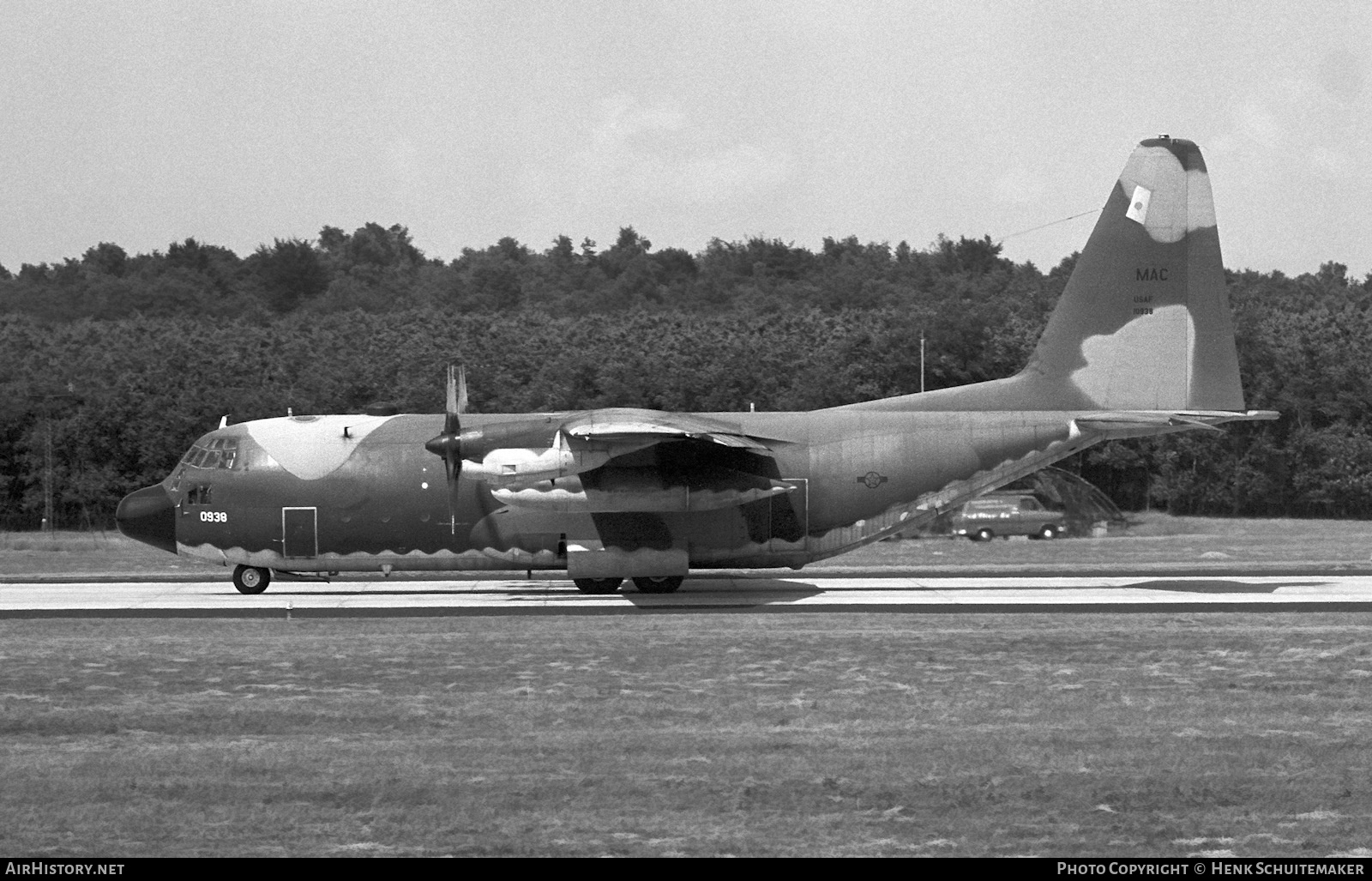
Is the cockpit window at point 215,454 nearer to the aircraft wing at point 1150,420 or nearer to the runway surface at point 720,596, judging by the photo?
the runway surface at point 720,596

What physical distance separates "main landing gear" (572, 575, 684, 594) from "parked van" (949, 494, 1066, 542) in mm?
22892

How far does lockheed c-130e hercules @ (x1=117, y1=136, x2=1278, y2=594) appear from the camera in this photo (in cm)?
2720

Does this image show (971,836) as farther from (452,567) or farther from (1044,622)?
(452,567)

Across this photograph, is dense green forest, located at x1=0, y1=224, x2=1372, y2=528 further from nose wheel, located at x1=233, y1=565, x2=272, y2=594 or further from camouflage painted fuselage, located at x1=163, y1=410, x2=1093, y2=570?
nose wheel, located at x1=233, y1=565, x2=272, y2=594

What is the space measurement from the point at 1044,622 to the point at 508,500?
9.76 metres

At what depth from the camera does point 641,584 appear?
2894cm

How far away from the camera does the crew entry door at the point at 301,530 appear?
28172 millimetres

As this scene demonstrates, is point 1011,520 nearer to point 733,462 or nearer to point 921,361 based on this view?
point 921,361

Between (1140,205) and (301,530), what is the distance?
57.0 ft

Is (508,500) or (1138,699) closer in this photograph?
(1138,699)

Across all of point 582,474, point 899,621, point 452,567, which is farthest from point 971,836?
point 452,567

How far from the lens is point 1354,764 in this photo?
13734 mm

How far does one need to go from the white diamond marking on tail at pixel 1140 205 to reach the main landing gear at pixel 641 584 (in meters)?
11.3

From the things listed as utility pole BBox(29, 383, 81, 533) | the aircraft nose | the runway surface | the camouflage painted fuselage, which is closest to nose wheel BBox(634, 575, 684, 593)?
the runway surface
